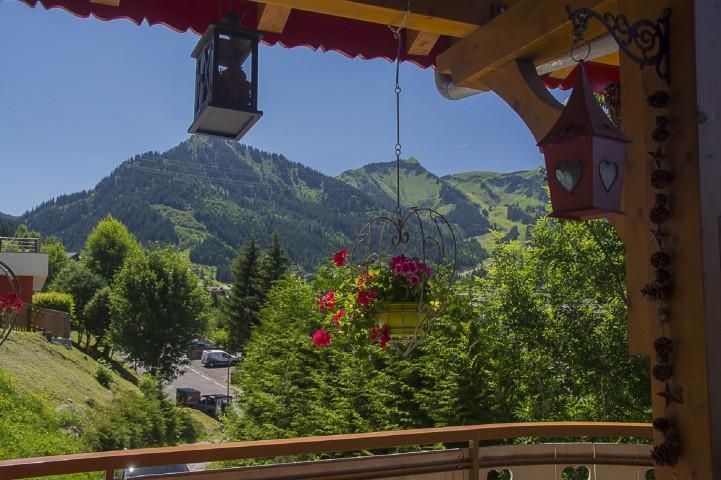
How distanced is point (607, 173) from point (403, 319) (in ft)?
3.70

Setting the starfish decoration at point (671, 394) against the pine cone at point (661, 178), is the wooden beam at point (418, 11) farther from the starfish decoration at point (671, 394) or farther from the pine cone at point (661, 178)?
the starfish decoration at point (671, 394)

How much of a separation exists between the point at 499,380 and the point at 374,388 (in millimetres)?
2618

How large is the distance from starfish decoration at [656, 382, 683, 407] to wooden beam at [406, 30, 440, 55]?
1.81 metres

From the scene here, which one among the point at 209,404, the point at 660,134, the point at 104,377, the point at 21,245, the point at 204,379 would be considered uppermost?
the point at 21,245

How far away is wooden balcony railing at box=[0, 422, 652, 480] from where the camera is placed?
6.32ft

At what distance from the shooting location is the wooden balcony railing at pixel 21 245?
18312 mm

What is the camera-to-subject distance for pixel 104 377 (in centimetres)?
2392

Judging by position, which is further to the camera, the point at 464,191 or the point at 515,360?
the point at 464,191

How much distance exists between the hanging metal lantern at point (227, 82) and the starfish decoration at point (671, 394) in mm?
1587

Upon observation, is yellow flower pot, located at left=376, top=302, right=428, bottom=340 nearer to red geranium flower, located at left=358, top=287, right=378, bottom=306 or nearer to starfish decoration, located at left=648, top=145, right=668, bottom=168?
red geranium flower, located at left=358, top=287, right=378, bottom=306

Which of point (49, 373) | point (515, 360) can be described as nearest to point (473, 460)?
point (515, 360)

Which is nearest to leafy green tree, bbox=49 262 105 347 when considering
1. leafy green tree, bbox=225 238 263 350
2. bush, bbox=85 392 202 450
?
leafy green tree, bbox=225 238 263 350

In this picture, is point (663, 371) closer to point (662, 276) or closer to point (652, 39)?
point (662, 276)

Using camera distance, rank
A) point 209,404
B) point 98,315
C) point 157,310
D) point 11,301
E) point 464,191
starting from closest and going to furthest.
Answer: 1. point 11,301
2. point 157,310
3. point 209,404
4. point 98,315
5. point 464,191
